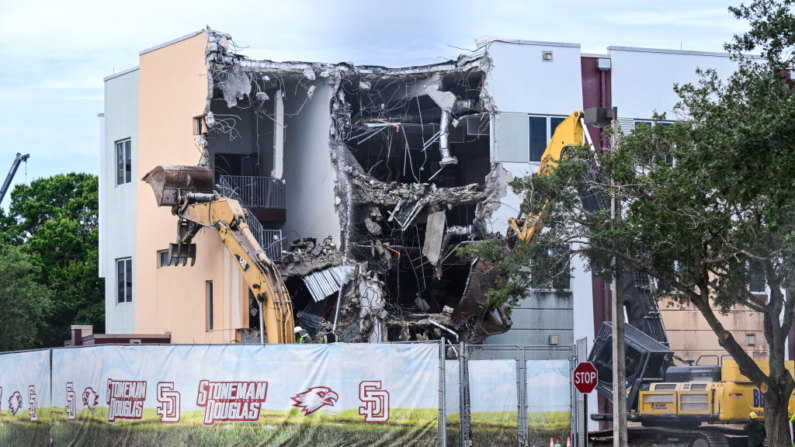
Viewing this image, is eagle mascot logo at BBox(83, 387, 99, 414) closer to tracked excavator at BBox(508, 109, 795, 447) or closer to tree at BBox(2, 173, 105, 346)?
tracked excavator at BBox(508, 109, 795, 447)

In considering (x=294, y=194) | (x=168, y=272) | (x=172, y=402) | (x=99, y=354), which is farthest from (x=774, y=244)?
(x=168, y=272)

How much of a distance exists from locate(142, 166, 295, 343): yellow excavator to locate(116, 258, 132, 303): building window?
5.87 meters

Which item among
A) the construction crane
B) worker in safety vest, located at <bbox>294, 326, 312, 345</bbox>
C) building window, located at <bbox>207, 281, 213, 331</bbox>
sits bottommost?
worker in safety vest, located at <bbox>294, 326, 312, 345</bbox>

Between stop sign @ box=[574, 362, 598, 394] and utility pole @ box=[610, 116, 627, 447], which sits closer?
stop sign @ box=[574, 362, 598, 394]

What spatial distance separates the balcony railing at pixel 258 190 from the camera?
113 feet

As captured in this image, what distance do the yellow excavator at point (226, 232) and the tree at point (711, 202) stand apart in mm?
5411

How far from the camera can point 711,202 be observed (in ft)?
59.2

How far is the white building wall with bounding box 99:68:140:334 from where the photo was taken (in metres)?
35.8

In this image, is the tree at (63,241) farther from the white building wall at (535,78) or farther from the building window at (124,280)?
the white building wall at (535,78)

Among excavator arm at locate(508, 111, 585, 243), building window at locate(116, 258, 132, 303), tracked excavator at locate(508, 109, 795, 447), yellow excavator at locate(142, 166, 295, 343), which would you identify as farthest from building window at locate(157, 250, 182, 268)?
tracked excavator at locate(508, 109, 795, 447)

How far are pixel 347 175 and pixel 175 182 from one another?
6.26 metres

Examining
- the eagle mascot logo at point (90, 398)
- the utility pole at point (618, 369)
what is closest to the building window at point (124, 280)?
the eagle mascot logo at point (90, 398)

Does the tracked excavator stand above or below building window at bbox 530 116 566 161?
below

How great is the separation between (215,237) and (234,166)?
4.93 metres
